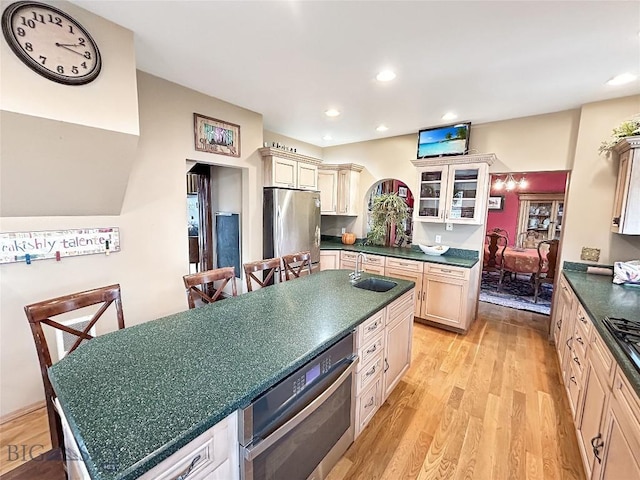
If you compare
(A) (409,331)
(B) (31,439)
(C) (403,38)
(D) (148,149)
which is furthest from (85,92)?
(A) (409,331)

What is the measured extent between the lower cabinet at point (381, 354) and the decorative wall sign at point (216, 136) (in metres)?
2.42

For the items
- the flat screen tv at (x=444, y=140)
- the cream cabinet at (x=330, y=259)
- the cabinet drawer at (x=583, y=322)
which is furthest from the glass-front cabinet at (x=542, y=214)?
the cabinet drawer at (x=583, y=322)

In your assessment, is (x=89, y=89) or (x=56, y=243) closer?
(x=89, y=89)

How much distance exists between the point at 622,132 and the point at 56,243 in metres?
4.80

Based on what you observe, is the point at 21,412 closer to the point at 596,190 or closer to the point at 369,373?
the point at 369,373

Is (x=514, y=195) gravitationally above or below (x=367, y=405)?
above

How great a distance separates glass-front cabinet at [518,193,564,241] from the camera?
644 centimetres

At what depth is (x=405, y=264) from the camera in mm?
3766

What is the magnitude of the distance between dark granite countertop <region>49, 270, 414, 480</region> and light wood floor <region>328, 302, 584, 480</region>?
0.93 meters

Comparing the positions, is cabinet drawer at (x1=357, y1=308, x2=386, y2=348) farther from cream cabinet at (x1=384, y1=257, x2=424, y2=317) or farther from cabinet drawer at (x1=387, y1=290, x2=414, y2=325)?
cream cabinet at (x1=384, y1=257, x2=424, y2=317)

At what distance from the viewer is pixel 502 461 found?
1.73 metres

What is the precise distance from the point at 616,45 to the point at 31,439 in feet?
15.6

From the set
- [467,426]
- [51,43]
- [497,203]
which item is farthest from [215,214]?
[497,203]

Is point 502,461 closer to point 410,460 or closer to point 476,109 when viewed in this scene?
point 410,460
